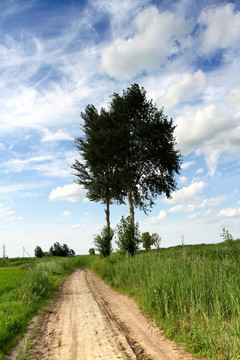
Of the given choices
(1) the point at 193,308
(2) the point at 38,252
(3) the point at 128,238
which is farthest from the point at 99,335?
(2) the point at 38,252

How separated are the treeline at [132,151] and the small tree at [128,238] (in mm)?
2534

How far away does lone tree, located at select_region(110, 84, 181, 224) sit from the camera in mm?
22022

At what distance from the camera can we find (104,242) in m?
23.8

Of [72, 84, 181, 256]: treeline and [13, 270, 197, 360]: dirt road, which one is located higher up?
[72, 84, 181, 256]: treeline

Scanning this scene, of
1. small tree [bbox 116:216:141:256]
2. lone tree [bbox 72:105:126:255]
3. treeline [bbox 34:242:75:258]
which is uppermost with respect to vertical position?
lone tree [bbox 72:105:126:255]

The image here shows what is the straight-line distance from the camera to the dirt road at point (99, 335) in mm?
4711

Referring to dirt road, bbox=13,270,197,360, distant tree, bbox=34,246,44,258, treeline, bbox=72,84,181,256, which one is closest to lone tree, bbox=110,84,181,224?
treeline, bbox=72,84,181,256

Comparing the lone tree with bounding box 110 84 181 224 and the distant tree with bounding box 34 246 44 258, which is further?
the distant tree with bounding box 34 246 44 258

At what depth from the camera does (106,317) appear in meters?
7.23

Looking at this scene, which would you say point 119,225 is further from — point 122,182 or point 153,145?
point 153,145

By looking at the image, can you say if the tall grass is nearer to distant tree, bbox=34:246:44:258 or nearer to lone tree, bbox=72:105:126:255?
lone tree, bbox=72:105:126:255

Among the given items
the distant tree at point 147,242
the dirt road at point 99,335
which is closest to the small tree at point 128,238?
the dirt road at point 99,335

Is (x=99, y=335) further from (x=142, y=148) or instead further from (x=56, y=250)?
(x=56, y=250)

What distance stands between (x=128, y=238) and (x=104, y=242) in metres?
6.00
